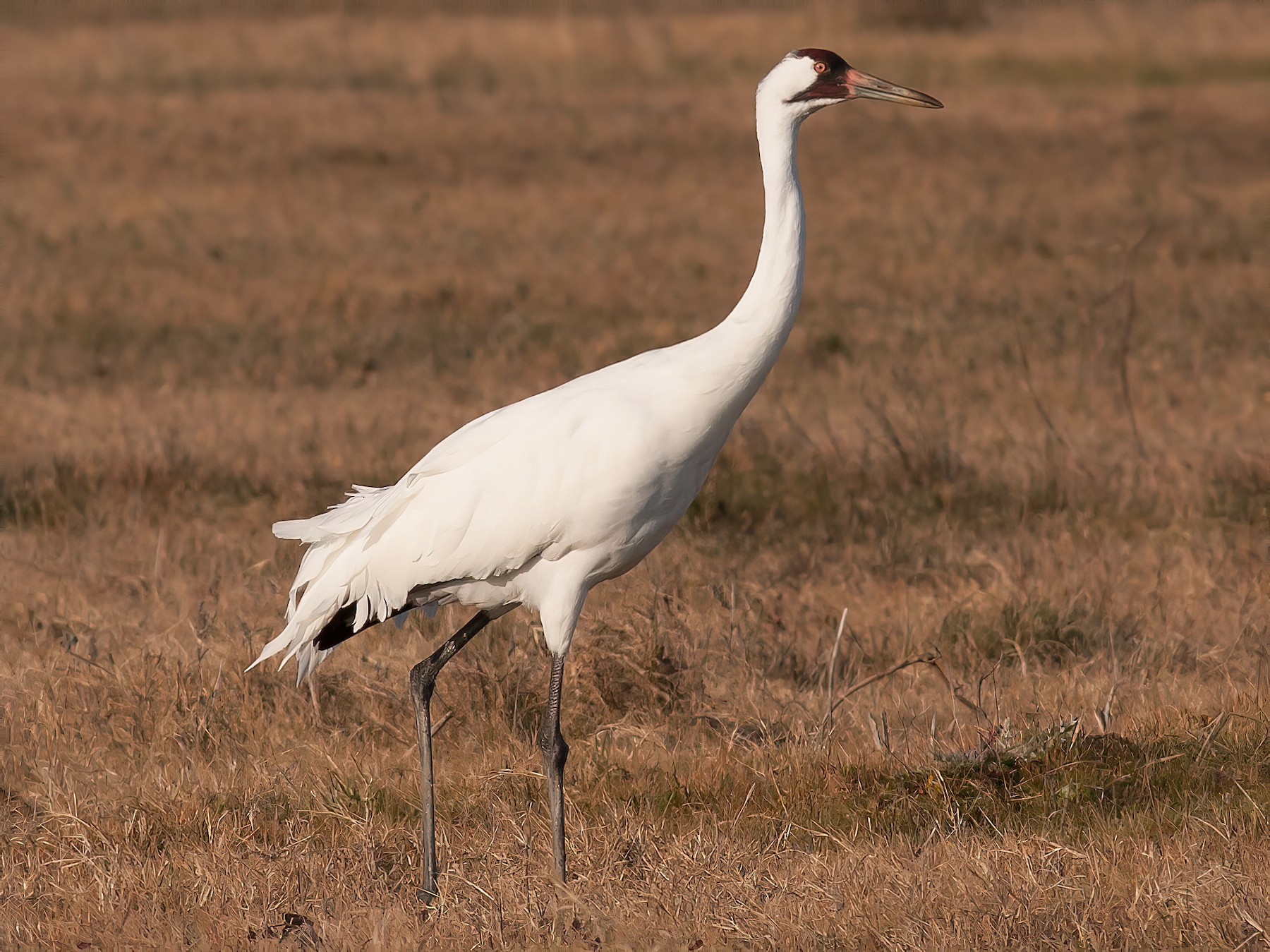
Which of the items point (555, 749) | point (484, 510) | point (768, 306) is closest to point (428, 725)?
point (555, 749)

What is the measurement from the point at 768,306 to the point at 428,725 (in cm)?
165

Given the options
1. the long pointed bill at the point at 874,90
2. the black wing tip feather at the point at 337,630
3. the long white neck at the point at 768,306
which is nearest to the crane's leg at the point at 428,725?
the black wing tip feather at the point at 337,630

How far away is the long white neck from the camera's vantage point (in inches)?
180

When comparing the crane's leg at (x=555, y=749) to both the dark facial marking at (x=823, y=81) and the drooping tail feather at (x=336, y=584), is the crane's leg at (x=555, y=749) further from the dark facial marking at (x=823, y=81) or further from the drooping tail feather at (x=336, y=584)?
the dark facial marking at (x=823, y=81)

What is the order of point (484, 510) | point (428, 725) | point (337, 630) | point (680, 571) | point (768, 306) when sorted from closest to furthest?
point (768, 306) < point (484, 510) < point (428, 725) < point (337, 630) < point (680, 571)

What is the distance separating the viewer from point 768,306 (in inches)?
181

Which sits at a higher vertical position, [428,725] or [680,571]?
[428,725]

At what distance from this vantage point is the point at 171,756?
17.6 feet

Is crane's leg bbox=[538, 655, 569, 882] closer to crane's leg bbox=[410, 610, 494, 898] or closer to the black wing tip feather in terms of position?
crane's leg bbox=[410, 610, 494, 898]

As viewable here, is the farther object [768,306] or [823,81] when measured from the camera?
[823,81]

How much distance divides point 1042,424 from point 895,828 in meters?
5.40

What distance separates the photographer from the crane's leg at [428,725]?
4.63 metres

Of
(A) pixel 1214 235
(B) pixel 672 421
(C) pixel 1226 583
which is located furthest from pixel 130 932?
(A) pixel 1214 235

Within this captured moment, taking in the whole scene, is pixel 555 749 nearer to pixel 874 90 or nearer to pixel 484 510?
pixel 484 510
